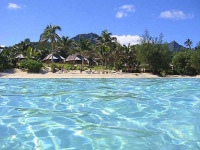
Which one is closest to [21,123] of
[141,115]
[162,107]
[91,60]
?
[141,115]

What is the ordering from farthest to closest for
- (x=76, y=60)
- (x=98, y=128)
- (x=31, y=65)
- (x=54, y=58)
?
(x=76, y=60), (x=54, y=58), (x=31, y=65), (x=98, y=128)

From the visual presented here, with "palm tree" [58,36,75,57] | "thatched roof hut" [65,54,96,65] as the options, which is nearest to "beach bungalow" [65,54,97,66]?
"thatched roof hut" [65,54,96,65]

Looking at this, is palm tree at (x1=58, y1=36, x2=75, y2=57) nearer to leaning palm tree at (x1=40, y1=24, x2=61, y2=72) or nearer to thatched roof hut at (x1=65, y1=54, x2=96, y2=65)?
thatched roof hut at (x1=65, y1=54, x2=96, y2=65)

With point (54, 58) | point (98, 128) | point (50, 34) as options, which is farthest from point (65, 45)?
point (98, 128)

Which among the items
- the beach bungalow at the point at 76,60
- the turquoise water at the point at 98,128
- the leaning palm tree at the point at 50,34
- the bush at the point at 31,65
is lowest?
the turquoise water at the point at 98,128

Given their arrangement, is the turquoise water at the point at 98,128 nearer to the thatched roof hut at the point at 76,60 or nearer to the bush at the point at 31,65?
the bush at the point at 31,65

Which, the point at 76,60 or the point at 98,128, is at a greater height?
the point at 76,60

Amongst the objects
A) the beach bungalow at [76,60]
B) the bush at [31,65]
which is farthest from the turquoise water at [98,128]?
the beach bungalow at [76,60]

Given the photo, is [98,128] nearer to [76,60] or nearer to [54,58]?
[54,58]

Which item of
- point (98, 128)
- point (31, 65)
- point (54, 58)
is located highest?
point (54, 58)

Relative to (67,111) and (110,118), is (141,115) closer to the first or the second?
(110,118)

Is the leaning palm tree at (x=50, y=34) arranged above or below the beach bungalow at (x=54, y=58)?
above

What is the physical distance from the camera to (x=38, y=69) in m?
31.2

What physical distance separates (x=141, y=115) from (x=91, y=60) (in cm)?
4717
